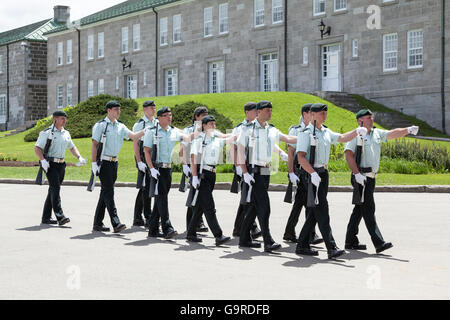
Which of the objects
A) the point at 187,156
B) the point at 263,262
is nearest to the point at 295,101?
the point at 187,156

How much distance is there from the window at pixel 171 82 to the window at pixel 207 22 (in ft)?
12.6

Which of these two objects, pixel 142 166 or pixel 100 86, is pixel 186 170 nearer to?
pixel 142 166

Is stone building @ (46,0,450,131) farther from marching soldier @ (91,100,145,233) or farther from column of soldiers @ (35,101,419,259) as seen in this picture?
column of soldiers @ (35,101,419,259)

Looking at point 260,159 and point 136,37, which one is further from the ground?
point 136,37

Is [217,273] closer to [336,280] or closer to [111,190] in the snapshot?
[336,280]

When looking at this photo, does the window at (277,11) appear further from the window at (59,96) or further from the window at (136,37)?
the window at (59,96)

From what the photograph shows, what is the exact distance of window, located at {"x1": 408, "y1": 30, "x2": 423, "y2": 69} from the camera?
114 feet

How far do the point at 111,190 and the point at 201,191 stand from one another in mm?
Result: 1873

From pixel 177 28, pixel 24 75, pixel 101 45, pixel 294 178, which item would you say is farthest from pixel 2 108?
pixel 294 178

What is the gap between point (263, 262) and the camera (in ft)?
27.1

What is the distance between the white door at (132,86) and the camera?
5137 centimetres

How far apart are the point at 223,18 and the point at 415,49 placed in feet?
47.8

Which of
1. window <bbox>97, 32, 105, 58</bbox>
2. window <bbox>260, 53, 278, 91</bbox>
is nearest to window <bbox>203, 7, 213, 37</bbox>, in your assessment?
→ window <bbox>260, 53, 278, 91</bbox>

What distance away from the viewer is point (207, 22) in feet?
151
